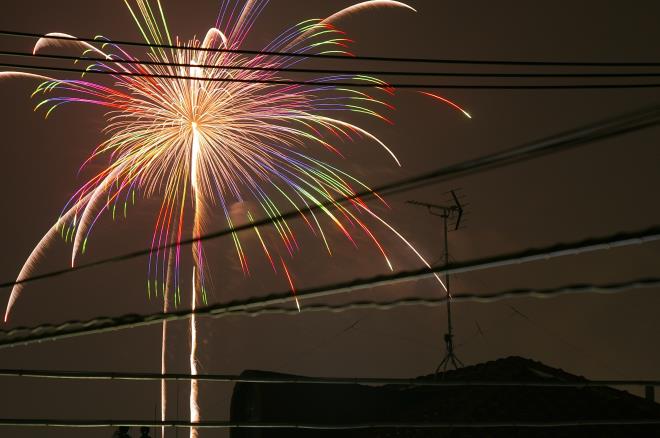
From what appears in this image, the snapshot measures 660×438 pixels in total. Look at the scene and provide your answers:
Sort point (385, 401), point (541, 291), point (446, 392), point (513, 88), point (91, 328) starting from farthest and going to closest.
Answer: point (385, 401) → point (446, 392) → point (513, 88) → point (91, 328) → point (541, 291)

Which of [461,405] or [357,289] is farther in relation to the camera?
[461,405]

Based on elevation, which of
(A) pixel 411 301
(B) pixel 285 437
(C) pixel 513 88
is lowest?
(B) pixel 285 437

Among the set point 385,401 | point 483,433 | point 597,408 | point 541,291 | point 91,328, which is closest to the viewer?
point 541,291

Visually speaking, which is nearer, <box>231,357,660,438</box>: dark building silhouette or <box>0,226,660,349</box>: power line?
<box>0,226,660,349</box>: power line

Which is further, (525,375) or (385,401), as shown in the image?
(385,401)

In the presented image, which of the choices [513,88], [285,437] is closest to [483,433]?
[285,437]

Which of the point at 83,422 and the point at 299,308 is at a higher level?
the point at 299,308

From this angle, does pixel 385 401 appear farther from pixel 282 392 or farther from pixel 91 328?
pixel 91 328

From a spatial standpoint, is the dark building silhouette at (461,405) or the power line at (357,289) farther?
the dark building silhouette at (461,405)
